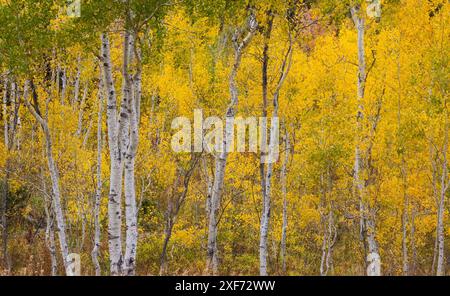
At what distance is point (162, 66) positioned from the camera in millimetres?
22625

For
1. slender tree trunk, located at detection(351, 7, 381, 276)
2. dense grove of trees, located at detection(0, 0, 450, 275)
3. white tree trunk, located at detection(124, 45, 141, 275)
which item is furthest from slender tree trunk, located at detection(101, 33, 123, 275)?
slender tree trunk, located at detection(351, 7, 381, 276)

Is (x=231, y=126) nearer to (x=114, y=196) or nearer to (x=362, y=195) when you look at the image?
(x=362, y=195)

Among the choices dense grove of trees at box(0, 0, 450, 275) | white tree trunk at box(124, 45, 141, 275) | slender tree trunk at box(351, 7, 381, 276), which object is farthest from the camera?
slender tree trunk at box(351, 7, 381, 276)

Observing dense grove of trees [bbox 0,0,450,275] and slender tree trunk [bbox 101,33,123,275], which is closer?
slender tree trunk [bbox 101,33,123,275]

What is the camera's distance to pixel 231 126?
542 inches

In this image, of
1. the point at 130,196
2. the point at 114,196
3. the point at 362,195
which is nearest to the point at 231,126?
the point at 130,196

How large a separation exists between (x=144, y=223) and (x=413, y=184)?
10968mm

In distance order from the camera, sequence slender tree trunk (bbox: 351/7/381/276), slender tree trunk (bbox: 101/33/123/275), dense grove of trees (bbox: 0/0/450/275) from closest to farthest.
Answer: slender tree trunk (bbox: 101/33/123/275) → dense grove of trees (bbox: 0/0/450/275) → slender tree trunk (bbox: 351/7/381/276)

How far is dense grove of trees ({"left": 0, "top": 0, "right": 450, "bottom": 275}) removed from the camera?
35.3 feet

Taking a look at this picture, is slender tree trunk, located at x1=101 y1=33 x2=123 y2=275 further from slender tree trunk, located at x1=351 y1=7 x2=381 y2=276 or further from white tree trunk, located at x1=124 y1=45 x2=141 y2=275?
slender tree trunk, located at x1=351 y1=7 x2=381 y2=276

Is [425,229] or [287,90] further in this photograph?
[287,90]

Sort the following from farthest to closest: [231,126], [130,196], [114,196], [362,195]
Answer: [362,195]
[231,126]
[130,196]
[114,196]
